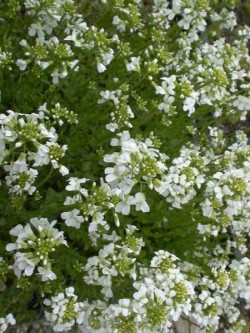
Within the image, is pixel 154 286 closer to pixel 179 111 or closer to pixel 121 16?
pixel 179 111

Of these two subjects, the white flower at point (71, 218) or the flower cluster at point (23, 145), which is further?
the white flower at point (71, 218)

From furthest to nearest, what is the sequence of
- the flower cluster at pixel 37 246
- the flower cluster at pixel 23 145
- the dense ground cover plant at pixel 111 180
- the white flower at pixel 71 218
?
the white flower at pixel 71 218 < the dense ground cover plant at pixel 111 180 < the flower cluster at pixel 37 246 < the flower cluster at pixel 23 145

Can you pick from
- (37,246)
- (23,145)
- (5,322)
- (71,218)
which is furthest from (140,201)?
(5,322)

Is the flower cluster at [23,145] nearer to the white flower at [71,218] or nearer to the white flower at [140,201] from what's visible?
the white flower at [71,218]

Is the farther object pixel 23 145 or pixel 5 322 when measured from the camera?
pixel 5 322

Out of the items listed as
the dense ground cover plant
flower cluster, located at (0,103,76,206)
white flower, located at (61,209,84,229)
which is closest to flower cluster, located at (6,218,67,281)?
Result: the dense ground cover plant

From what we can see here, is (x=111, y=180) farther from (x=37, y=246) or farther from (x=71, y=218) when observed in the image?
(x=37, y=246)

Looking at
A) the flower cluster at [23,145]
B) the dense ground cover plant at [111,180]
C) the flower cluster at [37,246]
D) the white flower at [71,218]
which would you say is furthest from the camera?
the white flower at [71,218]

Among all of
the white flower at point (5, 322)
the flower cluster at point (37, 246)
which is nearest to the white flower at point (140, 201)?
the flower cluster at point (37, 246)

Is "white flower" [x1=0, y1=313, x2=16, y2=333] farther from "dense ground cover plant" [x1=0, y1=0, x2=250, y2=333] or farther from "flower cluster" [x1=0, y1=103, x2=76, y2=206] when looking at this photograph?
"flower cluster" [x1=0, y1=103, x2=76, y2=206]
